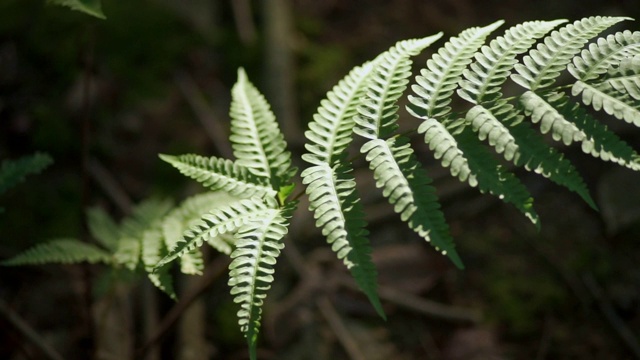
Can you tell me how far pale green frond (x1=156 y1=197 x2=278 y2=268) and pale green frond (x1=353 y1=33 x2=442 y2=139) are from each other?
0.37 meters

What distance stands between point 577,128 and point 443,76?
39cm

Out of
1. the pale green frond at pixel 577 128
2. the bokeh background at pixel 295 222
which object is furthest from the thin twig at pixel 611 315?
the pale green frond at pixel 577 128

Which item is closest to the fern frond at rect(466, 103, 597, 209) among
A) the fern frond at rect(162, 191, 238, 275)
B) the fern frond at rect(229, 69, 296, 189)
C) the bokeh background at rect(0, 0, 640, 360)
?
the fern frond at rect(229, 69, 296, 189)

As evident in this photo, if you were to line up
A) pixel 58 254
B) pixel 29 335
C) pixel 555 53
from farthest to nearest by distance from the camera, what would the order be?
pixel 29 335
pixel 58 254
pixel 555 53

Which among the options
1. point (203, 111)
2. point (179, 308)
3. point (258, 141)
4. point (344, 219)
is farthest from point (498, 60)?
point (203, 111)

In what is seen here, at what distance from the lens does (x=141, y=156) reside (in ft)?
11.4

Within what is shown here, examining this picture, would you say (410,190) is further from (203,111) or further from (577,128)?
(203,111)

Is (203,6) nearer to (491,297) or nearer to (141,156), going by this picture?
(141,156)

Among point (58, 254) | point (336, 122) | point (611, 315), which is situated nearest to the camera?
point (336, 122)

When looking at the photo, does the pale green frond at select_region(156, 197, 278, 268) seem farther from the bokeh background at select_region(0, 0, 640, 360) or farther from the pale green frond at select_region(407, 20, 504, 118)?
the bokeh background at select_region(0, 0, 640, 360)

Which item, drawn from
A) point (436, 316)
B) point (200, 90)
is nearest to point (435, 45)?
point (200, 90)

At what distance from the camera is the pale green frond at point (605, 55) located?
5.25 feet

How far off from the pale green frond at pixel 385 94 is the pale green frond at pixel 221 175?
1.21ft

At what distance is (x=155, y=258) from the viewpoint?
2.03 m
